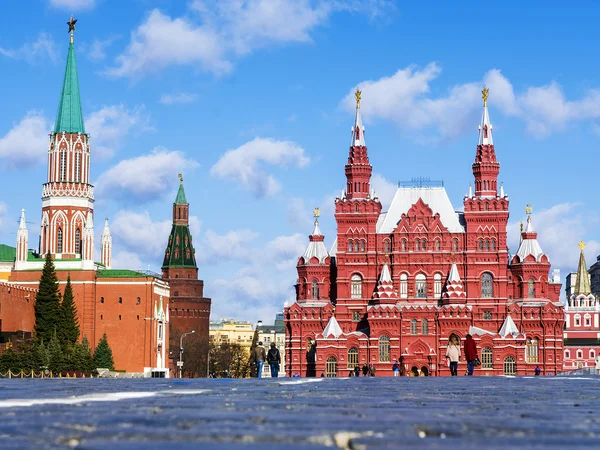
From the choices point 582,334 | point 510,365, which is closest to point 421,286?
point 510,365

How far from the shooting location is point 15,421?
9.51 metres

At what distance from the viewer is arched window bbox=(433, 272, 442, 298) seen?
106562 mm

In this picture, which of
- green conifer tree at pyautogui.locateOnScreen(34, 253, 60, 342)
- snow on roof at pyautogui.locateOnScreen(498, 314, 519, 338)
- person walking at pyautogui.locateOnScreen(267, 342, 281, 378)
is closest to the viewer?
person walking at pyautogui.locateOnScreen(267, 342, 281, 378)

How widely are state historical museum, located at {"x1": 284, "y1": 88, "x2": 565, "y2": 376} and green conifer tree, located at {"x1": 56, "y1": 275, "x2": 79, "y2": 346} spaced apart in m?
19.5

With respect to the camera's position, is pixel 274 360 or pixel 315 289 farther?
pixel 315 289

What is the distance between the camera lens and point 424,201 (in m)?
110

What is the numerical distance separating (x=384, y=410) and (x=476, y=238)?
3779 inches

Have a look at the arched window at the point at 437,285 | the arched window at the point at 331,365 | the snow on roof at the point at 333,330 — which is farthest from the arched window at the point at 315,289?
the arched window at the point at 437,285

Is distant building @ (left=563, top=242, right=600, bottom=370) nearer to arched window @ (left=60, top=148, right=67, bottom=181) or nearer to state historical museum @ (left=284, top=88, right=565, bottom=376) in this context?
state historical museum @ (left=284, top=88, right=565, bottom=376)

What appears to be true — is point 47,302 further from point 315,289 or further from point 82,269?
point 315,289

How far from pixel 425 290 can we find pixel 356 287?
6.37 meters

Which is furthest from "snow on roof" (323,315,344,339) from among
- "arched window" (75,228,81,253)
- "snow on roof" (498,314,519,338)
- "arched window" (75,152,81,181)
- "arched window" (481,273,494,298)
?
"arched window" (75,152,81,181)

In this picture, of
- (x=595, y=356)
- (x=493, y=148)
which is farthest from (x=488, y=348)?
(x=595, y=356)

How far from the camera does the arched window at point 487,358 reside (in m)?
102
